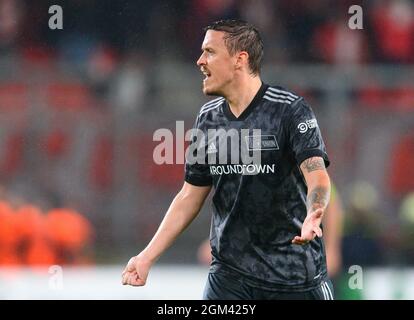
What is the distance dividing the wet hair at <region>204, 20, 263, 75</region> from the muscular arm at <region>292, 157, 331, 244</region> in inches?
29.3

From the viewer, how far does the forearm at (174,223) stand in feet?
19.6

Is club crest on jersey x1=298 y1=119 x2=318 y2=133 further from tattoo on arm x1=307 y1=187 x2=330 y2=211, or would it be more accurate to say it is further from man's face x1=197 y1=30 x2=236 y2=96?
man's face x1=197 y1=30 x2=236 y2=96

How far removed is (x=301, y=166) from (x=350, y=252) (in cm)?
389

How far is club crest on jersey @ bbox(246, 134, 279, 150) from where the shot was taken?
579 centimetres

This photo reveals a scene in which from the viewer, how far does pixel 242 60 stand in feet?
19.7

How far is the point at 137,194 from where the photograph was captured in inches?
434
